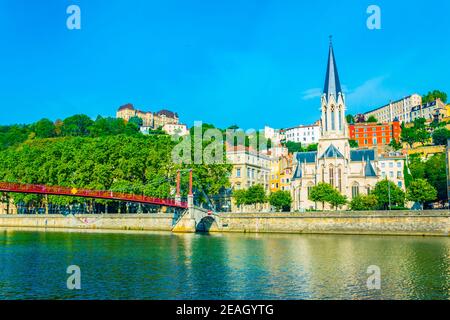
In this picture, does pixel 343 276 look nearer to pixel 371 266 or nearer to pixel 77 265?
pixel 371 266

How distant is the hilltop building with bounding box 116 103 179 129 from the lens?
176m

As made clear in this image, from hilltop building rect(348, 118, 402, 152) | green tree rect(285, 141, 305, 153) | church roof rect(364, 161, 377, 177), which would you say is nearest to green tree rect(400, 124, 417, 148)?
hilltop building rect(348, 118, 402, 152)

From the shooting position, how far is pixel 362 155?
75500 millimetres

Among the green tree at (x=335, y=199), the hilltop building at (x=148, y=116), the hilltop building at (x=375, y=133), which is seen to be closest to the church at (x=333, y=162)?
the green tree at (x=335, y=199)

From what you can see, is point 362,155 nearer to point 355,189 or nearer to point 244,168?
point 355,189

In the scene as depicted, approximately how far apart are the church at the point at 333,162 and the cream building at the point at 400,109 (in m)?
64.8

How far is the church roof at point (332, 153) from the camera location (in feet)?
240

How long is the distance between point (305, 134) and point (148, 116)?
200ft

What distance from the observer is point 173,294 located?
19.5 metres

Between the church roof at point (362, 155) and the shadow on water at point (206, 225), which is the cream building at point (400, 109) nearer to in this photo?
the church roof at point (362, 155)

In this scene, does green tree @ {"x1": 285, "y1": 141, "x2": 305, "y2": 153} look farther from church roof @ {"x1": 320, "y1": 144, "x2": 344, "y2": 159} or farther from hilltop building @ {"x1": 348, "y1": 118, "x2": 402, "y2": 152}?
church roof @ {"x1": 320, "y1": 144, "x2": 344, "y2": 159}

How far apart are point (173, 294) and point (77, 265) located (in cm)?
909
